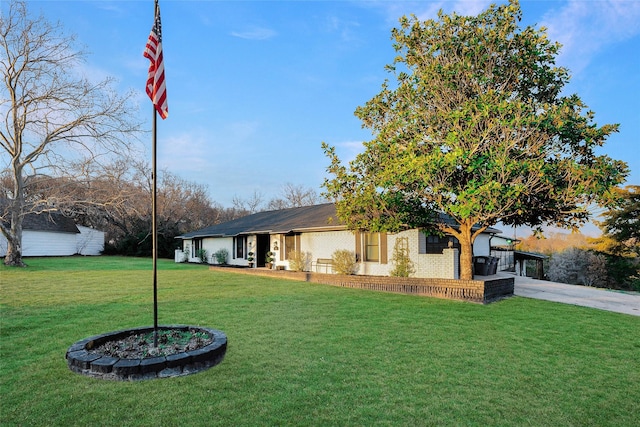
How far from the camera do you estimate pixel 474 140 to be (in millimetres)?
9430

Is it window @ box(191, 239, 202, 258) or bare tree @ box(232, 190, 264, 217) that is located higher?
bare tree @ box(232, 190, 264, 217)

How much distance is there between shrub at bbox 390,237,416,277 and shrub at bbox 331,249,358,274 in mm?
1756

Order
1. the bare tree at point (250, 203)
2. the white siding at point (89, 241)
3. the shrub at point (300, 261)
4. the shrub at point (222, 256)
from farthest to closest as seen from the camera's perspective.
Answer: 1. the bare tree at point (250, 203)
2. the white siding at point (89, 241)
3. the shrub at point (222, 256)
4. the shrub at point (300, 261)

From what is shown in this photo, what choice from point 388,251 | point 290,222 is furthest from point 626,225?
point 290,222

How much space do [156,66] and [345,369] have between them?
470 cm

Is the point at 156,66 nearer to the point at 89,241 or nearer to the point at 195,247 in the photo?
the point at 195,247

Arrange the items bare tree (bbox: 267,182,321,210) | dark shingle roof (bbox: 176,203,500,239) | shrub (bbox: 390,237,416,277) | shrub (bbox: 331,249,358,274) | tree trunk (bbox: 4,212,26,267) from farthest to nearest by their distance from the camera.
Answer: bare tree (bbox: 267,182,321,210)
tree trunk (bbox: 4,212,26,267)
dark shingle roof (bbox: 176,203,500,239)
shrub (bbox: 331,249,358,274)
shrub (bbox: 390,237,416,277)

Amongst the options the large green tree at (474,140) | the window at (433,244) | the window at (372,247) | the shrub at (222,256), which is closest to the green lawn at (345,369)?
the large green tree at (474,140)

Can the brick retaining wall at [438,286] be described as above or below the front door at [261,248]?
below

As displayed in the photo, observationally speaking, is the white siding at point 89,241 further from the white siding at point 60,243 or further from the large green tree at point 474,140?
the large green tree at point 474,140

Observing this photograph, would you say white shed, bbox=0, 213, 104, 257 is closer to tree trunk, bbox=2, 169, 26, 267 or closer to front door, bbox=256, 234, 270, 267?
tree trunk, bbox=2, 169, 26, 267

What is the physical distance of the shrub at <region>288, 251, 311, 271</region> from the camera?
1683cm

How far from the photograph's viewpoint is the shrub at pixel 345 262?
14686 millimetres

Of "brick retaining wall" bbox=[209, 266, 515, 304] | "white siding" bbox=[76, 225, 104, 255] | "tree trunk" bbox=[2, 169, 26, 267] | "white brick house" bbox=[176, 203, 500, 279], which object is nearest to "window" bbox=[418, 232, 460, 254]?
"white brick house" bbox=[176, 203, 500, 279]
